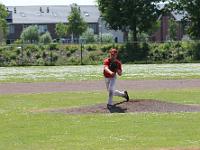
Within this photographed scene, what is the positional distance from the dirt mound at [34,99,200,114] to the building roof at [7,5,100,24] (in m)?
122

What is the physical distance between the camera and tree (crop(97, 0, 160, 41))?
64.9m

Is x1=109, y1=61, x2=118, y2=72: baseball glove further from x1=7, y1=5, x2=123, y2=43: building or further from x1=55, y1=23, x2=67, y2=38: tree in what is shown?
x1=7, y1=5, x2=123, y2=43: building

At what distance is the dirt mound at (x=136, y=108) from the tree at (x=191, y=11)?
4843cm

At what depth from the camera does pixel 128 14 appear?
214 ft

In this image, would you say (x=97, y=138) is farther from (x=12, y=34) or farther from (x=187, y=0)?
(x=12, y=34)

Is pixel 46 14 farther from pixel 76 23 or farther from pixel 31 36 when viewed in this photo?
pixel 76 23

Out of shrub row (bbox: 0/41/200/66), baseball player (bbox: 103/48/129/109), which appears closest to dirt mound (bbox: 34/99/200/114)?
baseball player (bbox: 103/48/129/109)

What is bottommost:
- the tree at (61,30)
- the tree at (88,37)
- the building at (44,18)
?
the tree at (88,37)

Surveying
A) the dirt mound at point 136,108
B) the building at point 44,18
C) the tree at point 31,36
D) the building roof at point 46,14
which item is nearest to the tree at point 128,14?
the dirt mound at point 136,108

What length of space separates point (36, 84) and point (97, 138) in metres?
19.5

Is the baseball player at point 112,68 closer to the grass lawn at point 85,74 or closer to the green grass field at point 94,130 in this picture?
the green grass field at point 94,130

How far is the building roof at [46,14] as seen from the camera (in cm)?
14125

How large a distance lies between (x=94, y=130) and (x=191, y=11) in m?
54.6

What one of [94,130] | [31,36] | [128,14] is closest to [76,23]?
[31,36]
